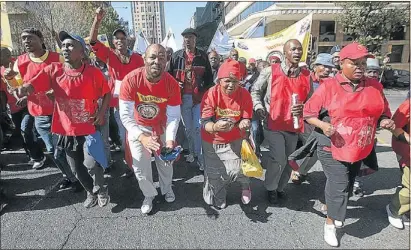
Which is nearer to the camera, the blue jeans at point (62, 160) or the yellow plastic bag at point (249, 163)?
the yellow plastic bag at point (249, 163)

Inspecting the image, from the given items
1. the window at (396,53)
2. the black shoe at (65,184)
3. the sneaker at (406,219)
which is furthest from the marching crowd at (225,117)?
the window at (396,53)

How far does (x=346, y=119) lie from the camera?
260cm

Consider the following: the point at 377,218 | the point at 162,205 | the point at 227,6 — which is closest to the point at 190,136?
the point at 162,205

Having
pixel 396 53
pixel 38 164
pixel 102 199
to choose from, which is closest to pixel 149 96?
pixel 102 199

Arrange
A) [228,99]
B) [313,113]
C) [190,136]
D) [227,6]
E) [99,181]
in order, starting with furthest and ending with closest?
[227,6] → [190,136] → [99,181] → [228,99] → [313,113]

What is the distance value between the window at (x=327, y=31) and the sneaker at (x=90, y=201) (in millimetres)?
28150

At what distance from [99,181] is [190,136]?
1.70 meters

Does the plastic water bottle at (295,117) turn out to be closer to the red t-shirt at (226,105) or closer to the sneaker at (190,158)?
the red t-shirt at (226,105)

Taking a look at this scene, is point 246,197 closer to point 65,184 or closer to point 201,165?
point 201,165

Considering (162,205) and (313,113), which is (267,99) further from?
(162,205)

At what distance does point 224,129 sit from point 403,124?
178cm

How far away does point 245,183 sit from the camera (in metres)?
3.51

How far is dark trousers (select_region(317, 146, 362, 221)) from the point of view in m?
2.77

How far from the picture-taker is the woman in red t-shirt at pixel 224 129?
3105 mm
